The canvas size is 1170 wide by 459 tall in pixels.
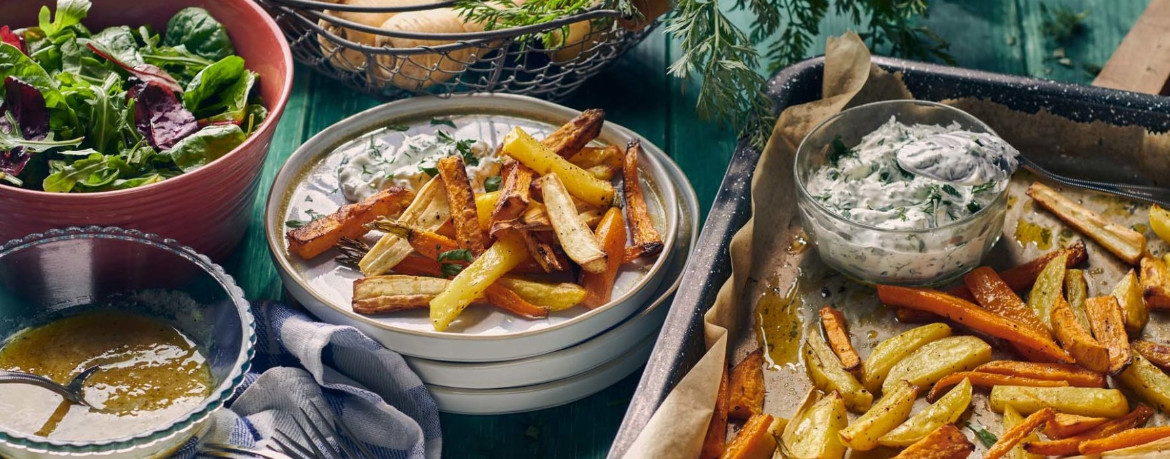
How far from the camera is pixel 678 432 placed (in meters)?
2.92

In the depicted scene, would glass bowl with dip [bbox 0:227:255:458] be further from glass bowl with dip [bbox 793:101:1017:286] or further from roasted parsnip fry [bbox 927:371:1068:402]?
roasted parsnip fry [bbox 927:371:1068:402]

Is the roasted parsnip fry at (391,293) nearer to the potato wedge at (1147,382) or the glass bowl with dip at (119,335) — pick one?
the glass bowl with dip at (119,335)

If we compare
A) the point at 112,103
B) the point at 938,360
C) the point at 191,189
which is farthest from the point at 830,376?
the point at 112,103

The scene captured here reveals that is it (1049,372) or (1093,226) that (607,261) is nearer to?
(1049,372)

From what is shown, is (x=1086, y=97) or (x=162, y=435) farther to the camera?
(x=1086, y=97)

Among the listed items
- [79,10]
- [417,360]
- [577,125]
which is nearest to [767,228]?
[577,125]

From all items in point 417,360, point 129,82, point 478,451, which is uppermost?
point 129,82

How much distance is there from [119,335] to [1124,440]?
8.29ft

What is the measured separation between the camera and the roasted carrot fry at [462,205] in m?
3.40

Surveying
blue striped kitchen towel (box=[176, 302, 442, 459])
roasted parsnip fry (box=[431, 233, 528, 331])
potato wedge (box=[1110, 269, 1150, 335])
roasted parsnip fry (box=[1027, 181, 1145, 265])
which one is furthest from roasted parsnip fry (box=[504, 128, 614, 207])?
potato wedge (box=[1110, 269, 1150, 335])

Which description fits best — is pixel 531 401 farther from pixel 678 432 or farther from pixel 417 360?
pixel 678 432

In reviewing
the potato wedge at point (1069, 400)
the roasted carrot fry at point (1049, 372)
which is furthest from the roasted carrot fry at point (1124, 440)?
the roasted carrot fry at point (1049, 372)

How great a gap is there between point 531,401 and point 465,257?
44 centimetres

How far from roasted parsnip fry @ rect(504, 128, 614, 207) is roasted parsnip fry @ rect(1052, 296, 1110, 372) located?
4.13ft
